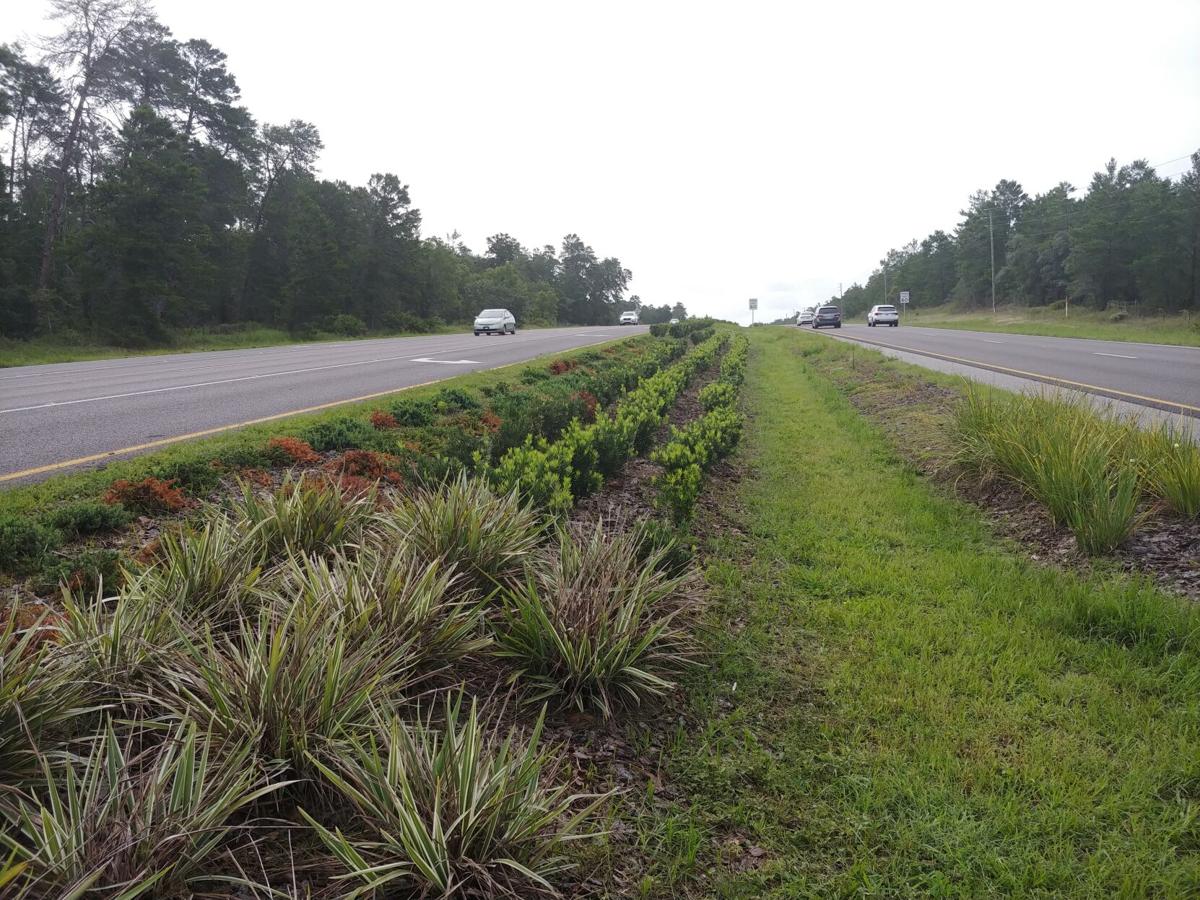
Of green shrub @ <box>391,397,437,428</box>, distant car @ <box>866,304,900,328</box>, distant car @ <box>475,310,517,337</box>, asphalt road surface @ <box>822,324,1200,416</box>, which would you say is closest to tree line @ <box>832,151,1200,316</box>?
distant car @ <box>866,304,900,328</box>

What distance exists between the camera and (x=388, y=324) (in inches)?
1793

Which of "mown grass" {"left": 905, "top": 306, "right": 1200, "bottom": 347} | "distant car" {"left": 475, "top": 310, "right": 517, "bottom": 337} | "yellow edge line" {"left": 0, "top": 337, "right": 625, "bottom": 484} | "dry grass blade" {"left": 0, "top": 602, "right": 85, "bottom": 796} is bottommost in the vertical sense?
"dry grass blade" {"left": 0, "top": 602, "right": 85, "bottom": 796}

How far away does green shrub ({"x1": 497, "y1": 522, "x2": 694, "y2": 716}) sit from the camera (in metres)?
3.09

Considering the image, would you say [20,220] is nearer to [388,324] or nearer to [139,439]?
[388,324]

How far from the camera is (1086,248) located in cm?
5334

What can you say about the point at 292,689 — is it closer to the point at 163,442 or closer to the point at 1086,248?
the point at 163,442

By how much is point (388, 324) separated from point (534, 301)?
38.6m

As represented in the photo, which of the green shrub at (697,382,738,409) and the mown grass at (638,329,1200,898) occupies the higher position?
the green shrub at (697,382,738,409)

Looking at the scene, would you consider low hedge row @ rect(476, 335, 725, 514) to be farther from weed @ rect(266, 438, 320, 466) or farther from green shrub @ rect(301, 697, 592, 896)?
green shrub @ rect(301, 697, 592, 896)

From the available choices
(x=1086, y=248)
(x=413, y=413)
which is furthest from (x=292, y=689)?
(x=1086, y=248)

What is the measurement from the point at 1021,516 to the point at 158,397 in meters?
9.99

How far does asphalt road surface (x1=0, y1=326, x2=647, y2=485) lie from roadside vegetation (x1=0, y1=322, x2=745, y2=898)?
1707 millimetres

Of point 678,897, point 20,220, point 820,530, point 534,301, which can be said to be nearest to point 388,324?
point 20,220

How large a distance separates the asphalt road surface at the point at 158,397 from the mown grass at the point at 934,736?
17.7 feet
